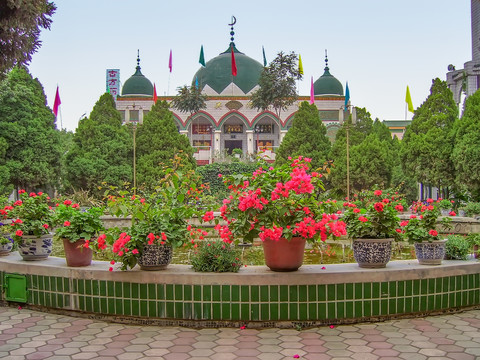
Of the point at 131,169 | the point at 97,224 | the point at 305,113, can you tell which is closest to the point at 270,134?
the point at 305,113

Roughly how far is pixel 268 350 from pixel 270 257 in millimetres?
894

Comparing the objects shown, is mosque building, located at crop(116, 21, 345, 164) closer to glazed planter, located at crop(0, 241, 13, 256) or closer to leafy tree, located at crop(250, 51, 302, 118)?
leafy tree, located at crop(250, 51, 302, 118)

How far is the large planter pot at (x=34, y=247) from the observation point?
5.20 metres

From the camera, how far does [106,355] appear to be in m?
3.69

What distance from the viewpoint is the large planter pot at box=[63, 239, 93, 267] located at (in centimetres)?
476

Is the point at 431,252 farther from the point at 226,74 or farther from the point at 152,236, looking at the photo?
the point at 226,74

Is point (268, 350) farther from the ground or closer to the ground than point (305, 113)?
closer to the ground

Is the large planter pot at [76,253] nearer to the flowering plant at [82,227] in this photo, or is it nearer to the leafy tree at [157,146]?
the flowering plant at [82,227]

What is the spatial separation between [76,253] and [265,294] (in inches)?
72.8

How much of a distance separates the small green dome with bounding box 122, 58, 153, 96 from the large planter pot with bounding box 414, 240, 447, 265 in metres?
34.2

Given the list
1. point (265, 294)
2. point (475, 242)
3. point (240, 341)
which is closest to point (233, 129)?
point (475, 242)

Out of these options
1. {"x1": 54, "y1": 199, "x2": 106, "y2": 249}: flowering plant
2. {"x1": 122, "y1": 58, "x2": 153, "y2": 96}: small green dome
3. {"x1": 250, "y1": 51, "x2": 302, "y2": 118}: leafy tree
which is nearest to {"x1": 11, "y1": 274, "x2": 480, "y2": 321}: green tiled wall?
{"x1": 54, "y1": 199, "x2": 106, "y2": 249}: flowering plant

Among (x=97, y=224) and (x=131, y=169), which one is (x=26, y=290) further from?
(x=131, y=169)

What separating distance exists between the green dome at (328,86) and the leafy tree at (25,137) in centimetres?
2197
